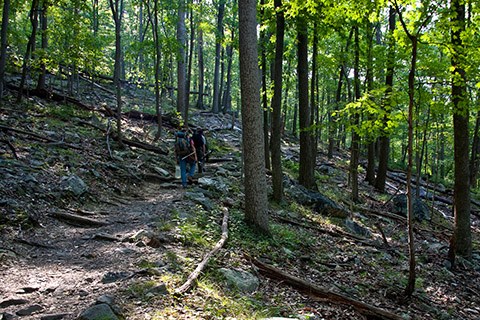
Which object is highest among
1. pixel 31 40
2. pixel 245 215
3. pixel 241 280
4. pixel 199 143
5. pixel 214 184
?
pixel 31 40

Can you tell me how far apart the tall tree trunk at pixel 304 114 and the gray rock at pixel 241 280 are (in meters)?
7.31

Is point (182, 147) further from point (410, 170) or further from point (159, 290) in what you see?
point (159, 290)

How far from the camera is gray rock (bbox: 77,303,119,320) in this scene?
3.79m

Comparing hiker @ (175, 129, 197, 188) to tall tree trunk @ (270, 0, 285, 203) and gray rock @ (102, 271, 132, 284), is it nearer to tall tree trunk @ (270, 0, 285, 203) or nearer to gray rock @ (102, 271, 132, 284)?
tall tree trunk @ (270, 0, 285, 203)

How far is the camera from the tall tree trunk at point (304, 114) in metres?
12.8

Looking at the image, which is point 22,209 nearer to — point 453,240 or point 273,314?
point 273,314

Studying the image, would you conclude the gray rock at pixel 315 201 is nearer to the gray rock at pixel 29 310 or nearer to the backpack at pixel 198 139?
the backpack at pixel 198 139

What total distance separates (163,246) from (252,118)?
3270 millimetres

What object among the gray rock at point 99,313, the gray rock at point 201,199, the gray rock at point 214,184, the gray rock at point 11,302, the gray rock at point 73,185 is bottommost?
the gray rock at point 11,302

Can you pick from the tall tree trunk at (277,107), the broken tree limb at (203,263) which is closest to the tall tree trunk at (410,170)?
the broken tree limb at (203,263)

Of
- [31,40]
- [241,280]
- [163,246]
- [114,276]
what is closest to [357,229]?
[241,280]

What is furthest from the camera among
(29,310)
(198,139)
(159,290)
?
(198,139)

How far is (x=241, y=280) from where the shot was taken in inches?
223

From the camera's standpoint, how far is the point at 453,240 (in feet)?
32.0
